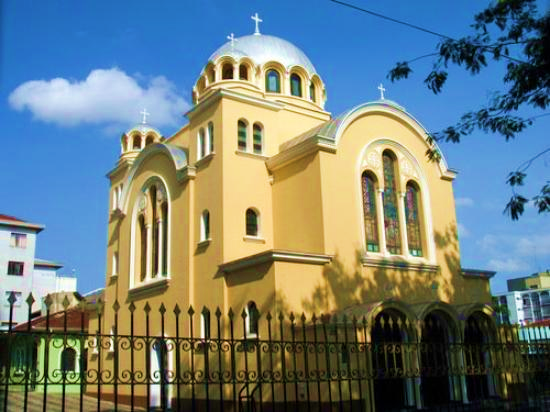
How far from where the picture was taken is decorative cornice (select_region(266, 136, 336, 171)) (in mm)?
17578

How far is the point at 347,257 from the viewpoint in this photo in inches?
671

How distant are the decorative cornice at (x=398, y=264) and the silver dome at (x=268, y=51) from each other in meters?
9.94

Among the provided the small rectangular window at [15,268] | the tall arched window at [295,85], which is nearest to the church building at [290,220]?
the tall arched window at [295,85]

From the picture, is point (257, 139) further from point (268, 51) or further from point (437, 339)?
point (437, 339)

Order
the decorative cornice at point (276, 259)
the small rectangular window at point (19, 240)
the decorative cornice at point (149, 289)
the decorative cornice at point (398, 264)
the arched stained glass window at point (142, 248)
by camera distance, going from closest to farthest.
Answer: the decorative cornice at point (276, 259) < the decorative cornice at point (398, 264) < the decorative cornice at point (149, 289) < the arched stained glass window at point (142, 248) < the small rectangular window at point (19, 240)

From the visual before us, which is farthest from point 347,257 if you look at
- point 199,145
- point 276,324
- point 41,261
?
point 41,261

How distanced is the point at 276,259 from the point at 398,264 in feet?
15.1

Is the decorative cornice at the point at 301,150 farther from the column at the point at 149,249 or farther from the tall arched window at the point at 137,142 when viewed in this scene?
the tall arched window at the point at 137,142

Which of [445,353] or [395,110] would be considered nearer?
[445,353]

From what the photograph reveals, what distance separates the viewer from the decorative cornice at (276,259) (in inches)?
603

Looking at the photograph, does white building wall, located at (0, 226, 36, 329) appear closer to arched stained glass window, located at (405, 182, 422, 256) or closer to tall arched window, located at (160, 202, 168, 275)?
tall arched window, located at (160, 202, 168, 275)

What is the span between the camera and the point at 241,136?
19547 millimetres

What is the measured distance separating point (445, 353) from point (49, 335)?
5.70 m

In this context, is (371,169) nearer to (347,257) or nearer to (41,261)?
(347,257)
